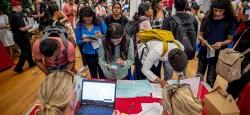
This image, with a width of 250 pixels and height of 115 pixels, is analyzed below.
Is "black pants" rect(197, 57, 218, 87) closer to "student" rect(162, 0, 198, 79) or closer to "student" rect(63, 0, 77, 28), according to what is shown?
"student" rect(162, 0, 198, 79)

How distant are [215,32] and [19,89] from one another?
3327 mm

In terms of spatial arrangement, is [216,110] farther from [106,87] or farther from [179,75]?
[106,87]

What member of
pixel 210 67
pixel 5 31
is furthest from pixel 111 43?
pixel 5 31

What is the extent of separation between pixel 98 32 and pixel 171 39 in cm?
117

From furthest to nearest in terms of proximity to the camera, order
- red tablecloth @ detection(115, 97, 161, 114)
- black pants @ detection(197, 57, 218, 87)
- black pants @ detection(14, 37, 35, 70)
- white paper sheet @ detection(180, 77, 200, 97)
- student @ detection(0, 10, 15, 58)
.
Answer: student @ detection(0, 10, 15, 58)
black pants @ detection(14, 37, 35, 70)
black pants @ detection(197, 57, 218, 87)
white paper sheet @ detection(180, 77, 200, 97)
red tablecloth @ detection(115, 97, 161, 114)

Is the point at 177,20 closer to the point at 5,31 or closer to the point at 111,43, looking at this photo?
the point at 111,43

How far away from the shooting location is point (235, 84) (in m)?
3.19

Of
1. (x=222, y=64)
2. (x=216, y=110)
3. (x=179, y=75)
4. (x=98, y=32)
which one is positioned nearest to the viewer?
(x=216, y=110)

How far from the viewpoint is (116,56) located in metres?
2.84

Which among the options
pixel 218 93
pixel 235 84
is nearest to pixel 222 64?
pixel 235 84

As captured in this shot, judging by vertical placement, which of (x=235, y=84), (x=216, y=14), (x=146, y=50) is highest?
(x=216, y=14)

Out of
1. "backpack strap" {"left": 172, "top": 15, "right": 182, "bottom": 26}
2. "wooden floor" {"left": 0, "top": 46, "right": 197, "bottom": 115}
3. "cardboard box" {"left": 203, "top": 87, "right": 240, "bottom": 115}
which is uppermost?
"backpack strap" {"left": 172, "top": 15, "right": 182, "bottom": 26}

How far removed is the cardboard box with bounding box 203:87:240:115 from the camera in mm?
1943

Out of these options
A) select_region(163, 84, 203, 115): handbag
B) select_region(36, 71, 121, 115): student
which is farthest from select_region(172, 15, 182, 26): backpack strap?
select_region(36, 71, 121, 115): student
